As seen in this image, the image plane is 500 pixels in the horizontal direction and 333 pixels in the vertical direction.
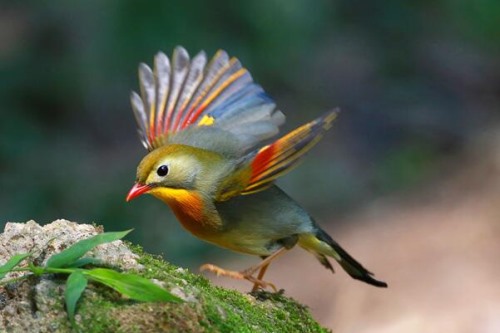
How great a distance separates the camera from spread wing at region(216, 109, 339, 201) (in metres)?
3.96

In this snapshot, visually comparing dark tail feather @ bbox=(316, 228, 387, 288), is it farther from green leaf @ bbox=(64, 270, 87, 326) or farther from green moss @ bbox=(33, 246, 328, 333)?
green leaf @ bbox=(64, 270, 87, 326)

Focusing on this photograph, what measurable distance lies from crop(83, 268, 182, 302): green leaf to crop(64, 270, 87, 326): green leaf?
0.10ft

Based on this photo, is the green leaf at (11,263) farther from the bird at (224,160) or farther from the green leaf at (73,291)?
the bird at (224,160)

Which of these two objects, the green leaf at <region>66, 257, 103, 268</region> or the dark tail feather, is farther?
the dark tail feather

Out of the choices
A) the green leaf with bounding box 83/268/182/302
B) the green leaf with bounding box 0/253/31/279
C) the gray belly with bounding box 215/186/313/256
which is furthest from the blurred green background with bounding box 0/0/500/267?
the green leaf with bounding box 83/268/182/302

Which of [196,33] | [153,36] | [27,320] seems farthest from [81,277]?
[196,33]

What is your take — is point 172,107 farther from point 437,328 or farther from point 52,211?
point 52,211

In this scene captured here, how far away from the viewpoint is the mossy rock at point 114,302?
2889mm

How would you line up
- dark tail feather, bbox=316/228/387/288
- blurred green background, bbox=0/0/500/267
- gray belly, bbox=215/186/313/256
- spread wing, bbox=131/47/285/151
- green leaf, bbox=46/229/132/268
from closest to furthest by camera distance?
1. green leaf, bbox=46/229/132/268
2. gray belly, bbox=215/186/313/256
3. spread wing, bbox=131/47/285/151
4. dark tail feather, bbox=316/228/387/288
5. blurred green background, bbox=0/0/500/267

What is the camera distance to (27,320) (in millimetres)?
2982

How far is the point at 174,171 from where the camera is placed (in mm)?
4184

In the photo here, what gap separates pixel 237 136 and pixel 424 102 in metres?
6.74

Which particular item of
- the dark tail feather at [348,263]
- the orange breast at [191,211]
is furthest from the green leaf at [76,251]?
the dark tail feather at [348,263]

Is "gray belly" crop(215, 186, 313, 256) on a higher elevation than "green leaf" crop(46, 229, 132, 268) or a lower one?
higher
